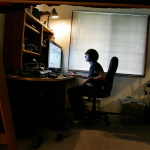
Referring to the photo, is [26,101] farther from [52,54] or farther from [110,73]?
[110,73]

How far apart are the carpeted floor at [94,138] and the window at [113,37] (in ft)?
3.98

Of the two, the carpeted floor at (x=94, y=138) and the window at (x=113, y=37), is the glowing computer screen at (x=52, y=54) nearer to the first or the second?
the window at (x=113, y=37)

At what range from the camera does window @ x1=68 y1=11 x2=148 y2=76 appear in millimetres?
2861

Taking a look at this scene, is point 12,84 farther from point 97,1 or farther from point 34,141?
point 97,1

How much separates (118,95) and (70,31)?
1.66 metres

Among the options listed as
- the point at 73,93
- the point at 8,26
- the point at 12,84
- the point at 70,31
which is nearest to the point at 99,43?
the point at 70,31

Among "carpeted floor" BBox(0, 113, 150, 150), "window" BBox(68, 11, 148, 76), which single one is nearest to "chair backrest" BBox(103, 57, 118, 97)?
"carpeted floor" BBox(0, 113, 150, 150)

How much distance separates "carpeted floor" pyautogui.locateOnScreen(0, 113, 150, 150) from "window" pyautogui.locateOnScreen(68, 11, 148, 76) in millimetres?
1212

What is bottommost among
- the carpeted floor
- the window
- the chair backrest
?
the carpeted floor

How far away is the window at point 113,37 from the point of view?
9.39 feet

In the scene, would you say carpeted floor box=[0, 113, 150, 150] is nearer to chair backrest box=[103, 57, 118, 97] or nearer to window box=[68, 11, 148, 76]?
chair backrest box=[103, 57, 118, 97]

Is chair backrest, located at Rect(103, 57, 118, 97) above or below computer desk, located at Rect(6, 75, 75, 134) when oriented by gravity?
above

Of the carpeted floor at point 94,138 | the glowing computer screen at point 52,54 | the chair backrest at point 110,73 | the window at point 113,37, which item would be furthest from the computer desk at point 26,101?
the window at point 113,37

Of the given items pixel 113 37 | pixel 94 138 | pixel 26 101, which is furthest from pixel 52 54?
pixel 113 37
